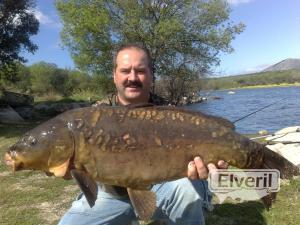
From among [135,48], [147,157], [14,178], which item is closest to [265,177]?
[147,157]

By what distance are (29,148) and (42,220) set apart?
8.32ft

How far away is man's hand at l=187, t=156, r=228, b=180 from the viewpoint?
9.86 feet

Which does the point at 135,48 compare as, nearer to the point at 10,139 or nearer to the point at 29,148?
the point at 29,148

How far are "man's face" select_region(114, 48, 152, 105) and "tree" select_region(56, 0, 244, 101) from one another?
19307 millimetres

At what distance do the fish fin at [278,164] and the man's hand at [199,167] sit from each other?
0.30 m

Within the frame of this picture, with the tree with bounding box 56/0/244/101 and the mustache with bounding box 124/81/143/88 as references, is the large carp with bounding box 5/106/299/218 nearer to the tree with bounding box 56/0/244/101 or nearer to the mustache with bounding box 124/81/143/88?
the mustache with bounding box 124/81/143/88

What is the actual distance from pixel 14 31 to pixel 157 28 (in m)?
7.43

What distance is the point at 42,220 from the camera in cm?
528

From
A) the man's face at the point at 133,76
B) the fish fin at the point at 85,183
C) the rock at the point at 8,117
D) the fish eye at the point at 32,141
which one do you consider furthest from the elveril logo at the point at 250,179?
the rock at the point at 8,117

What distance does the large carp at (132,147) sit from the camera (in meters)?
2.95

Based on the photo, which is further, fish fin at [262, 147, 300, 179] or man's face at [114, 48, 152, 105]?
man's face at [114, 48, 152, 105]

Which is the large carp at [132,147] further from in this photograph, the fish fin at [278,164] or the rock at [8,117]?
the rock at [8,117]

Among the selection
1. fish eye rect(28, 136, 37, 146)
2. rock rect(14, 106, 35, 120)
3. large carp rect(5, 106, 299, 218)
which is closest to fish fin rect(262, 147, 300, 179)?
large carp rect(5, 106, 299, 218)

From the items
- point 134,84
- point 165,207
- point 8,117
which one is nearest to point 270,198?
point 165,207
